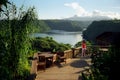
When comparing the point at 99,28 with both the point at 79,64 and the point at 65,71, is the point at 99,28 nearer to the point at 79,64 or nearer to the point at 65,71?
the point at 79,64

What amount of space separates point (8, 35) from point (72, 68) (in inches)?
159

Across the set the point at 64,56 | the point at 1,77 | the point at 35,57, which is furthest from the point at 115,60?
the point at 64,56

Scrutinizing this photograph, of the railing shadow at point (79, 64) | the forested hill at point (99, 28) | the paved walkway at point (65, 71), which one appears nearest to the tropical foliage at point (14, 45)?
the paved walkway at point (65, 71)

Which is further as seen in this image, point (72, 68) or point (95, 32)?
point (95, 32)

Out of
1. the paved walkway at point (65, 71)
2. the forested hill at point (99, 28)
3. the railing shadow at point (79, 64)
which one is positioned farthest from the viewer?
the forested hill at point (99, 28)

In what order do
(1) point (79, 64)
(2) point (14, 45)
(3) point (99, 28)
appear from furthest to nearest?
(3) point (99, 28), (1) point (79, 64), (2) point (14, 45)

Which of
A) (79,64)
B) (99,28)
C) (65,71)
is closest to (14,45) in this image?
(65,71)

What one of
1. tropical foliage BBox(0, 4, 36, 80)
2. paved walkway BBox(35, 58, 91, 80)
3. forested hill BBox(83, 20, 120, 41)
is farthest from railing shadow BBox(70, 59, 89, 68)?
forested hill BBox(83, 20, 120, 41)

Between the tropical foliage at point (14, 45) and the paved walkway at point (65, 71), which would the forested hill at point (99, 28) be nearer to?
the paved walkway at point (65, 71)

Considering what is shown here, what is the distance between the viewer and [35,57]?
14195 millimetres

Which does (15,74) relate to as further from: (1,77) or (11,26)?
(11,26)

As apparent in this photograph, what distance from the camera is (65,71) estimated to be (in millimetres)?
13258

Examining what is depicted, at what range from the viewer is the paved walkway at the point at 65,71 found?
11.8 m

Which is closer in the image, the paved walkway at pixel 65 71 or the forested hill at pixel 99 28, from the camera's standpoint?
the paved walkway at pixel 65 71
